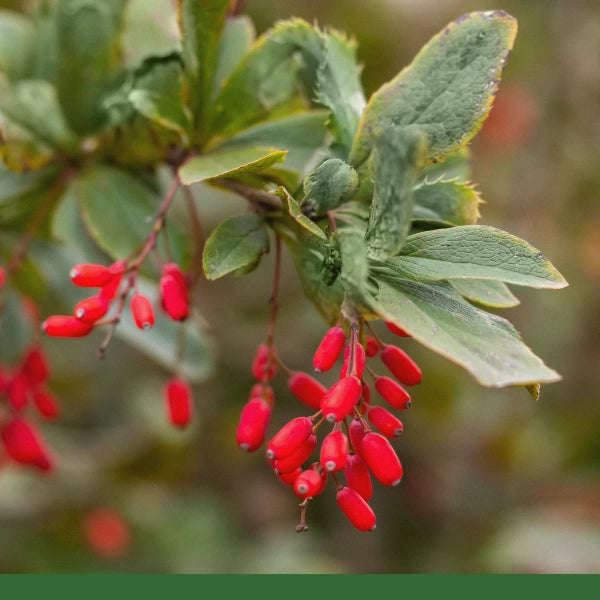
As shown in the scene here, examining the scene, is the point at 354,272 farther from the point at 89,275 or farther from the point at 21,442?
the point at 21,442

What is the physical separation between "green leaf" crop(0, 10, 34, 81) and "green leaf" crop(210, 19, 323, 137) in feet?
1.36

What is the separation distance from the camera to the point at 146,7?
1.42 metres

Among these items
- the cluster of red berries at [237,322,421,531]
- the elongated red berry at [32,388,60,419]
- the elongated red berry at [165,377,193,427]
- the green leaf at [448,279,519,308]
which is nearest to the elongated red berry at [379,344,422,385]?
the cluster of red berries at [237,322,421,531]

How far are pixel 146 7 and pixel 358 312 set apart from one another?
836 mm

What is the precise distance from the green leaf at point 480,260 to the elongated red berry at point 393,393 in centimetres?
17

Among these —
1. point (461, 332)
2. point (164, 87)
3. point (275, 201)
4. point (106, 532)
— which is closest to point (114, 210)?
point (164, 87)

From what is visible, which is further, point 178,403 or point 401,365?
point 178,403

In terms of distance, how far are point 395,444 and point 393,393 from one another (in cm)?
224

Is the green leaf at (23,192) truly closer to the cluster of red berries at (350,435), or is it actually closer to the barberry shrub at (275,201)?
the barberry shrub at (275,201)

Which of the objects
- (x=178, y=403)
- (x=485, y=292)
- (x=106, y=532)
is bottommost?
(x=106, y=532)

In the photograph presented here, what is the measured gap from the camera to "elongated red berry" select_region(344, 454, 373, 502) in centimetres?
95

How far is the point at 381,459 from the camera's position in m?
0.91

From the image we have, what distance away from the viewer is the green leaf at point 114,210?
1.34 m

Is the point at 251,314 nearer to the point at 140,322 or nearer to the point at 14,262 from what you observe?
the point at 14,262
